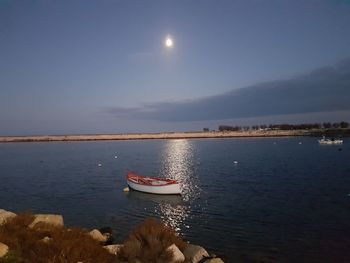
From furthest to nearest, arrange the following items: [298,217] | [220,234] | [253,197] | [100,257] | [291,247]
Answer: [253,197], [298,217], [220,234], [291,247], [100,257]

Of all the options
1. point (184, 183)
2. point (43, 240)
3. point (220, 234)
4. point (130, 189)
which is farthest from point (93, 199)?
point (43, 240)

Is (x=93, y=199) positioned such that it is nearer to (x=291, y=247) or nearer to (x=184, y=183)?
(x=184, y=183)

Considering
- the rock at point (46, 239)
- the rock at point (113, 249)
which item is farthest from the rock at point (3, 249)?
the rock at point (113, 249)

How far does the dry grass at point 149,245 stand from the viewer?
13336 millimetres

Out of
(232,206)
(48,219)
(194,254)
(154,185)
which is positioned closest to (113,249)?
(194,254)

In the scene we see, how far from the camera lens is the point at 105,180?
4934cm

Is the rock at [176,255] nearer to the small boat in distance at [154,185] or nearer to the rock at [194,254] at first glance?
the rock at [194,254]

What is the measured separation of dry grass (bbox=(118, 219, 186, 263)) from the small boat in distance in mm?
19926

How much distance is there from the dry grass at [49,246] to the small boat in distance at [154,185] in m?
20.9

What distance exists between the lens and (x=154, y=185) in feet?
122

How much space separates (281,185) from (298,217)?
14768mm

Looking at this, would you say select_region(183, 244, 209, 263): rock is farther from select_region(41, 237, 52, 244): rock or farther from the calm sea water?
select_region(41, 237, 52, 244): rock

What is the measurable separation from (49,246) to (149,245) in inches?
156

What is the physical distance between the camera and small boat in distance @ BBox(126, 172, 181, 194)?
118 ft
